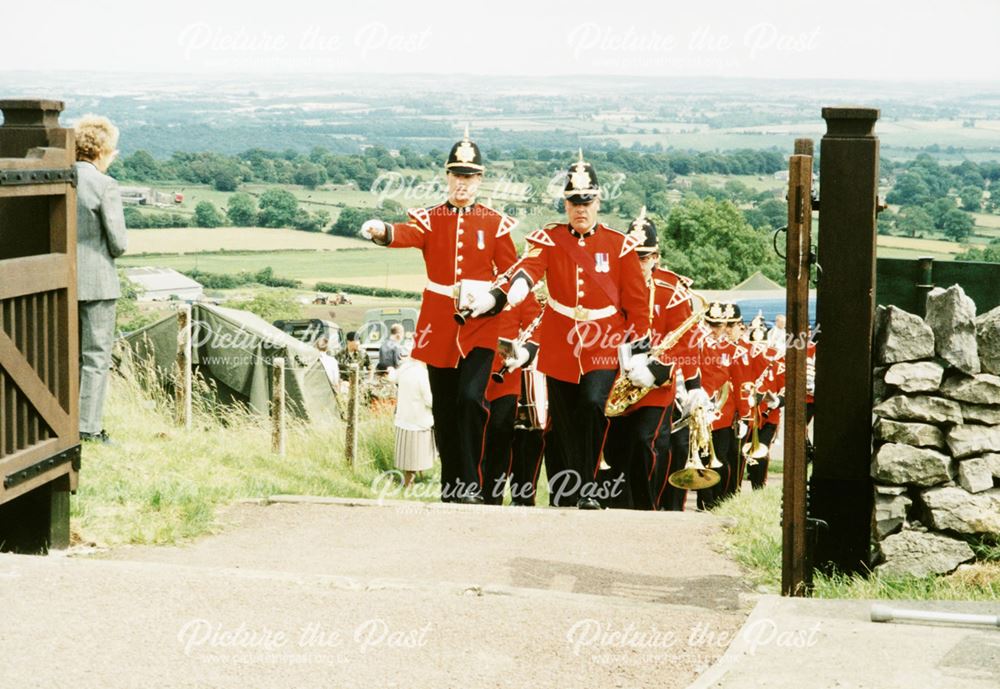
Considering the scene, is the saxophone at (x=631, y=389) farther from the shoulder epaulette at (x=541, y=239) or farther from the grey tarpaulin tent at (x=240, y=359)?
the grey tarpaulin tent at (x=240, y=359)

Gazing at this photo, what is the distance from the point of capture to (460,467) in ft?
32.4

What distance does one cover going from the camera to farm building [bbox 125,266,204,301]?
163ft

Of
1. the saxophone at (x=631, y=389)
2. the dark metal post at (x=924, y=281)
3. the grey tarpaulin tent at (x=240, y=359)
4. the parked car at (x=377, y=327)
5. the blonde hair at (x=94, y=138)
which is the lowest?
the parked car at (x=377, y=327)

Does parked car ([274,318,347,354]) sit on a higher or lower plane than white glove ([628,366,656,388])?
lower

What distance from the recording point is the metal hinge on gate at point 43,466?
6508 mm

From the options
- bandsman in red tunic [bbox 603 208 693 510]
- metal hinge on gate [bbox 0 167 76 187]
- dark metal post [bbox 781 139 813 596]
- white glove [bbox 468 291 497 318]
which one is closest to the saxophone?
bandsman in red tunic [bbox 603 208 693 510]

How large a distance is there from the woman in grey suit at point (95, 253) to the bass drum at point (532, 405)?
276 centimetres

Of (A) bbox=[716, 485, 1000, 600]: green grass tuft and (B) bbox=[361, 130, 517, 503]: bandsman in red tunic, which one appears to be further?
(B) bbox=[361, 130, 517, 503]: bandsman in red tunic

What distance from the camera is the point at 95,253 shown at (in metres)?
9.23

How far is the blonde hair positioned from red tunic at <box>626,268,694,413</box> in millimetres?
3619

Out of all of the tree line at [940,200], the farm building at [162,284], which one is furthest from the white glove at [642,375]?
the farm building at [162,284]

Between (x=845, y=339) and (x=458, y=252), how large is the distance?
3.35 meters

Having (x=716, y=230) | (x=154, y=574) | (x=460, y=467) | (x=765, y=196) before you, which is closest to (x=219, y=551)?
(x=154, y=574)

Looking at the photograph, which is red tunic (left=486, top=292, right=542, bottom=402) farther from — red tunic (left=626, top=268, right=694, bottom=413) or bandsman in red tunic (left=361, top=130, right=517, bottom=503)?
red tunic (left=626, top=268, right=694, bottom=413)
